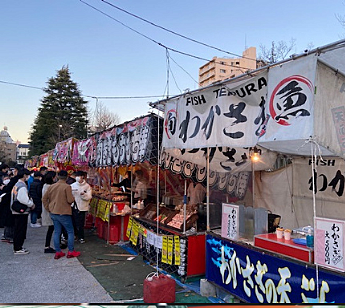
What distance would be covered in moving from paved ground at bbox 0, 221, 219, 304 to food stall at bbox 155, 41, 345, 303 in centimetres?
124

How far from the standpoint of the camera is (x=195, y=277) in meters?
5.51

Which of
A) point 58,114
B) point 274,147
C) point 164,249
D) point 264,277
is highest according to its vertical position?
point 58,114

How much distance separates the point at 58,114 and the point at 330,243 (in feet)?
141

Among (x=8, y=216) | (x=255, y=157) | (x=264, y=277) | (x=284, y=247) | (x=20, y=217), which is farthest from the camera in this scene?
(x=8, y=216)

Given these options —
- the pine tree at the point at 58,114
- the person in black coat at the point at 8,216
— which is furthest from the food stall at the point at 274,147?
the pine tree at the point at 58,114

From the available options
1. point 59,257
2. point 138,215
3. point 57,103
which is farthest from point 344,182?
point 57,103

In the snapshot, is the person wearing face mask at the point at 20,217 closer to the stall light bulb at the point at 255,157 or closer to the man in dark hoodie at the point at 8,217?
the man in dark hoodie at the point at 8,217

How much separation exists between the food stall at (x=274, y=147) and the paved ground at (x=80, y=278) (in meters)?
1.24

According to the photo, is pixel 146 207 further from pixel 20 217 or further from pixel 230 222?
pixel 230 222

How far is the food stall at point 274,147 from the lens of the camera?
3006 millimetres

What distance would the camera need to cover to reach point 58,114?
4131cm

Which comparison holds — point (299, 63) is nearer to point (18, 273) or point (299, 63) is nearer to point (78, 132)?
point (18, 273)

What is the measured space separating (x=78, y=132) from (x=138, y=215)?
3610cm

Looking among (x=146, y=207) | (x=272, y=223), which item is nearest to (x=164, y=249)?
(x=146, y=207)
